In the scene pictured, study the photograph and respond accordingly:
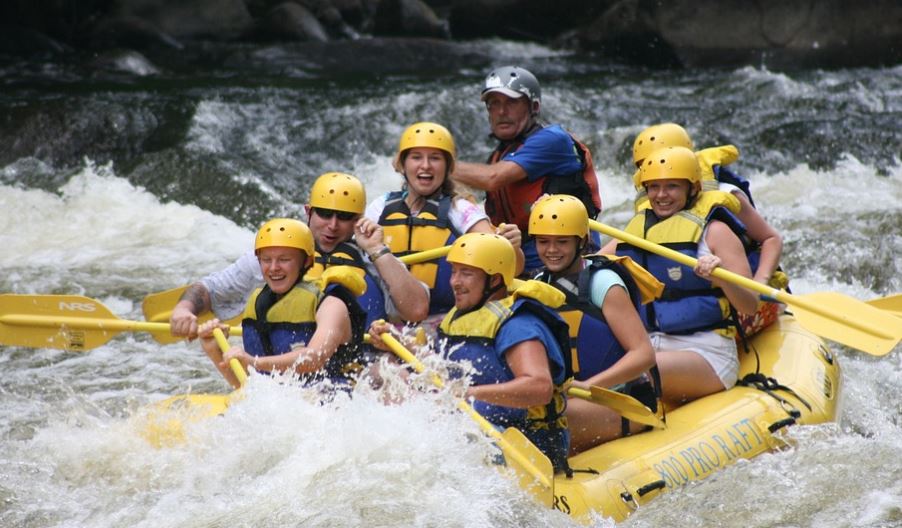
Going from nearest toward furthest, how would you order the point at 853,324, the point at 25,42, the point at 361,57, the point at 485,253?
the point at 485,253
the point at 853,324
the point at 361,57
the point at 25,42

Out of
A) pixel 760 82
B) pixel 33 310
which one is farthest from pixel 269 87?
pixel 33 310

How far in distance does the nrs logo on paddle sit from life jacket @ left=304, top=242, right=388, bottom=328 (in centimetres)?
123

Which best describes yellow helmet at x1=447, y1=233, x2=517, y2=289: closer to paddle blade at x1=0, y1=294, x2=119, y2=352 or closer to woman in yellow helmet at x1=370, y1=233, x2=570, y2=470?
woman in yellow helmet at x1=370, y1=233, x2=570, y2=470

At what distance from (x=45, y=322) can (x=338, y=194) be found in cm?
168

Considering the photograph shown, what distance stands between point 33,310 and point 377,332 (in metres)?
1.98

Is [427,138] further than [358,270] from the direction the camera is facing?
Yes

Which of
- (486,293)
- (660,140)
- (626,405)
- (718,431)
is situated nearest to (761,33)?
(660,140)

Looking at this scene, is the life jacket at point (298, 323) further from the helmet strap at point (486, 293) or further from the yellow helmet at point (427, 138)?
the yellow helmet at point (427, 138)

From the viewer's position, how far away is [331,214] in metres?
5.05

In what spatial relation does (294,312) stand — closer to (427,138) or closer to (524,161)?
(427,138)

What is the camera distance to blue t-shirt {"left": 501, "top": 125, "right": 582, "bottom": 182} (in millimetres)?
5668

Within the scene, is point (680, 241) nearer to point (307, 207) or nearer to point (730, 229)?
point (730, 229)

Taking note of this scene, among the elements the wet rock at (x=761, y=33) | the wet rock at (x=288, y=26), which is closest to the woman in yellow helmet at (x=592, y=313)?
the wet rock at (x=761, y=33)

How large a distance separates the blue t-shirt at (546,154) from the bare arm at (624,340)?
4.12 ft
